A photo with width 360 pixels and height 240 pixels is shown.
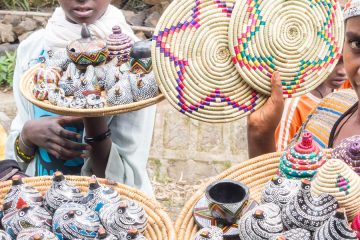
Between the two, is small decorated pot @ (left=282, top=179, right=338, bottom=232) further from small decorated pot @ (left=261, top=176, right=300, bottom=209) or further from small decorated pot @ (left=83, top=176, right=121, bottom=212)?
small decorated pot @ (left=83, top=176, right=121, bottom=212)

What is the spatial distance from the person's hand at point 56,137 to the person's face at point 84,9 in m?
0.37

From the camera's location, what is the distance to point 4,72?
4754 mm

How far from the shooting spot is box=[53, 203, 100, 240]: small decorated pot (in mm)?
1370

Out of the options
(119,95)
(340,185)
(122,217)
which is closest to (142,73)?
(119,95)

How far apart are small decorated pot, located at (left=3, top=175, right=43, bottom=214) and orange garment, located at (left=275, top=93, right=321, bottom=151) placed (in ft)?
3.03

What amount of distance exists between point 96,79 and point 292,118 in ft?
2.48

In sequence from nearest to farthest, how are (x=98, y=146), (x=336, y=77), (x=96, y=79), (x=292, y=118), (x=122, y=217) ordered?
(x=122, y=217), (x=96, y=79), (x=98, y=146), (x=292, y=118), (x=336, y=77)

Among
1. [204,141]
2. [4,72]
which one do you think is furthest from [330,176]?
[4,72]

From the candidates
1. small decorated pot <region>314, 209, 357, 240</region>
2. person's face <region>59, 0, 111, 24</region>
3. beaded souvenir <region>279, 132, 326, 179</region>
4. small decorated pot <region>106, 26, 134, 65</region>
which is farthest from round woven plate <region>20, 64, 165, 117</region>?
small decorated pot <region>314, 209, 357, 240</region>

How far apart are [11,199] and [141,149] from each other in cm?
80

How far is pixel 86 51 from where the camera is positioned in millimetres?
1844

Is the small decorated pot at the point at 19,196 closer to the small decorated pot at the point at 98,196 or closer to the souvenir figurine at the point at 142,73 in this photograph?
the small decorated pot at the point at 98,196

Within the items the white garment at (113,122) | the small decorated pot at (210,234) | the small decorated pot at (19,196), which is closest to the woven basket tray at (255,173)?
the small decorated pot at (210,234)

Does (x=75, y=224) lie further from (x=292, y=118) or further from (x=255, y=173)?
(x=292, y=118)
